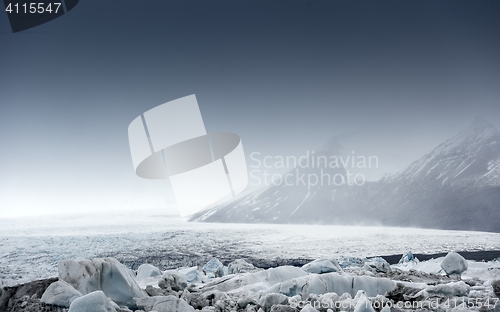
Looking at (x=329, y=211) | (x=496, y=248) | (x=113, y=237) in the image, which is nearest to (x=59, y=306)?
(x=113, y=237)

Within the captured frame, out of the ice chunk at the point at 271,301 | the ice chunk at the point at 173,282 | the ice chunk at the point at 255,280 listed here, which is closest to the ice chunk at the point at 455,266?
the ice chunk at the point at 255,280

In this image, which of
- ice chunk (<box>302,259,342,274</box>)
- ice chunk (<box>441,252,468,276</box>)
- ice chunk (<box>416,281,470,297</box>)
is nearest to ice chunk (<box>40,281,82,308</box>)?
ice chunk (<box>302,259,342,274</box>)

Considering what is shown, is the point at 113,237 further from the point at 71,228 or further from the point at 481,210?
the point at 481,210

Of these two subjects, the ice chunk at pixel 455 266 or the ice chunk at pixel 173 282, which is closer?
the ice chunk at pixel 173 282

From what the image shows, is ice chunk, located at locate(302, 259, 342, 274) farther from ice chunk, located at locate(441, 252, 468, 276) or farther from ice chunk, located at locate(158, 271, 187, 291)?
ice chunk, located at locate(158, 271, 187, 291)

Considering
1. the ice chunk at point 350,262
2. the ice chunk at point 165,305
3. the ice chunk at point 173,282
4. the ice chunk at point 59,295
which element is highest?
the ice chunk at point 59,295

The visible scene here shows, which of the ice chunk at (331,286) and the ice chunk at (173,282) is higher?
the ice chunk at (173,282)

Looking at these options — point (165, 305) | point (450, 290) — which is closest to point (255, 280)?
point (165, 305)

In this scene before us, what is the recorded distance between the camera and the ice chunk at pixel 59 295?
5.20 metres

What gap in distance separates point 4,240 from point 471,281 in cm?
1970

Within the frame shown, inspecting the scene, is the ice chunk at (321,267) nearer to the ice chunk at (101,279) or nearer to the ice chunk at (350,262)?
the ice chunk at (350,262)

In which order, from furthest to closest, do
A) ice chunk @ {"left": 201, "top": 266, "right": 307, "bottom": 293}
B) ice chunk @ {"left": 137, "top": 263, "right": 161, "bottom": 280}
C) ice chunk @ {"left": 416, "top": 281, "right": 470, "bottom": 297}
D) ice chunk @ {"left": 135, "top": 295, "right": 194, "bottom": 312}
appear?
ice chunk @ {"left": 137, "top": 263, "right": 161, "bottom": 280} < ice chunk @ {"left": 201, "top": 266, "right": 307, "bottom": 293} < ice chunk @ {"left": 416, "top": 281, "right": 470, "bottom": 297} < ice chunk @ {"left": 135, "top": 295, "right": 194, "bottom": 312}

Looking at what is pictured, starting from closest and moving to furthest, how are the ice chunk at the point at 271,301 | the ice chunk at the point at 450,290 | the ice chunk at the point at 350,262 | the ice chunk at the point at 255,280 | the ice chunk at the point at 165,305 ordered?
the ice chunk at the point at 165,305, the ice chunk at the point at 271,301, the ice chunk at the point at 450,290, the ice chunk at the point at 255,280, the ice chunk at the point at 350,262

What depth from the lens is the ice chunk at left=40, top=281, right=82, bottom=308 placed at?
17.1ft
